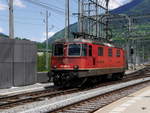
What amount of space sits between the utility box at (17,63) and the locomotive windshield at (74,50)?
428cm

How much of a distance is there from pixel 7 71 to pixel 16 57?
54.6 inches

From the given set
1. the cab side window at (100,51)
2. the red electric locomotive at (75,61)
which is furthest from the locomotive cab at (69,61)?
the cab side window at (100,51)

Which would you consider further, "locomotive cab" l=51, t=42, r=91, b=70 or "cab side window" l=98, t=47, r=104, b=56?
"cab side window" l=98, t=47, r=104, b=56

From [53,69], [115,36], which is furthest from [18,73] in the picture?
[115,36]

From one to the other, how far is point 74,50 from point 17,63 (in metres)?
4.64

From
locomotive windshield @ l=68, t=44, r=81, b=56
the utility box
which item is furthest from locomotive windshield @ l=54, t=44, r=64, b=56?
the utility box

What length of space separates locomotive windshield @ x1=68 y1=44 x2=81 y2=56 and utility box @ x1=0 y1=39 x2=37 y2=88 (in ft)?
14.0

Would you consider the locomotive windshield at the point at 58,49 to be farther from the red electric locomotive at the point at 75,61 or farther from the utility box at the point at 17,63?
the utility box at the point at 17,63

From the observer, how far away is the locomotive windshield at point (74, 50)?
20.4 metres

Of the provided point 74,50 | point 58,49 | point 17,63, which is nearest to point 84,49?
point 74,50

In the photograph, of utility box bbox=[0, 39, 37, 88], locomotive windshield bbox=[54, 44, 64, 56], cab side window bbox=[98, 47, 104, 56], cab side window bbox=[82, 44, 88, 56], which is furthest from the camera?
cab side window bbox=[98, 47, 104, 56]

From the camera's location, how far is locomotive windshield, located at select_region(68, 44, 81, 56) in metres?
20.4

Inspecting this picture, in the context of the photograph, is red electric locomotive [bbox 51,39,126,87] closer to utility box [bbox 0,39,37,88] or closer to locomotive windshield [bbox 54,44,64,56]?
locomotive windshield [bbox 54,44,64,56]

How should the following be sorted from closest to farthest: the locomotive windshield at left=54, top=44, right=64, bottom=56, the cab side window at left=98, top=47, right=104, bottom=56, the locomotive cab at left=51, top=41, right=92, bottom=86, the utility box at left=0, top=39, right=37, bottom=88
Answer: the locomotive cab at left=51, top=41, right=92, bottom=86 < the locomotive windshield at left=54, top=44, right=64, bottom=56 < the utility box at left=0, top=39, right=37, bottom=88 < the cab side window at left=98, top=47, right=104, bottom=56
